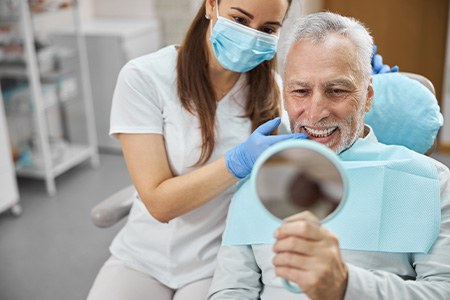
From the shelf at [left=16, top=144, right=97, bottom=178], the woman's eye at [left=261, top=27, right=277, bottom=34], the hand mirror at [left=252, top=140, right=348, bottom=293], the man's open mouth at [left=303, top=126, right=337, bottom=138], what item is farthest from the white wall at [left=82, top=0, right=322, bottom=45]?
the hand mirror at [left=252, top=140, right=348, bottom=293]

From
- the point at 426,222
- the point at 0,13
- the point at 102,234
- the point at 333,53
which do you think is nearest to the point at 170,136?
the point at 333,53

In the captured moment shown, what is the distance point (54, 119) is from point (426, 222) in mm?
3209

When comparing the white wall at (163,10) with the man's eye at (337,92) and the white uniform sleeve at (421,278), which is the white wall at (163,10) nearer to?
the man's eye at (337,92)

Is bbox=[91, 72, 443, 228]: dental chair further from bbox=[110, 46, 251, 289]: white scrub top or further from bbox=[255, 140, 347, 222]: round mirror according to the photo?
bbox=[255, 140, 347, 222]: round mirror

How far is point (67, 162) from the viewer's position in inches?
138

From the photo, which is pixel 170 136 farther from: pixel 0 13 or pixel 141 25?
pixel 141 25

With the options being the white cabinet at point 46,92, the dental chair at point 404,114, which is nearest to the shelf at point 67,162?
the white cabinet at point 46,92

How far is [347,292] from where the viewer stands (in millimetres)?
924

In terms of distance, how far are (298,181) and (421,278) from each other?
51cm

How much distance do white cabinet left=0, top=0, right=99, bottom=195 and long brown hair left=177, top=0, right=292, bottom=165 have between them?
1811mm

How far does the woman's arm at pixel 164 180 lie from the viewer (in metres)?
1.37

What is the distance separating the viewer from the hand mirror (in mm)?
771

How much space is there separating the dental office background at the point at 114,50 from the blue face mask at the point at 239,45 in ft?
5.51

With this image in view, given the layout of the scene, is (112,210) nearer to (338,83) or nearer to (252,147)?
(252,147)
